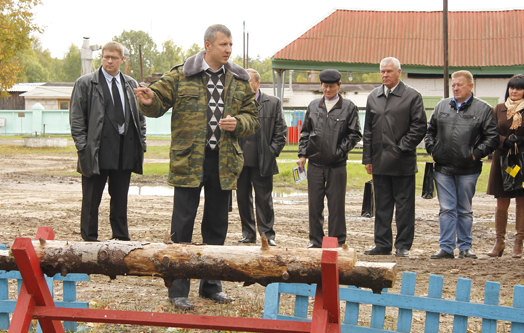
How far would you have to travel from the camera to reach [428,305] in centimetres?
362

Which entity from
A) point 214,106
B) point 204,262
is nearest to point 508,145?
point 214,106

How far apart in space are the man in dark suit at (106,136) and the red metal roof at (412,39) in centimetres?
1614

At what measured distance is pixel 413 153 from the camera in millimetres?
6527

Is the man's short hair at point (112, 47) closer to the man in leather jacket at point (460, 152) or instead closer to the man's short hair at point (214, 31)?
the man's short hair at point (214, 31)

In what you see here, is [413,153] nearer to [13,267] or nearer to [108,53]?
[108,53]

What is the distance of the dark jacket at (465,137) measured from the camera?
6250 mm

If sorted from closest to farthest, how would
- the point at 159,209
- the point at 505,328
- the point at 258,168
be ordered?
the point at 505,328
the point at 258,168
the point at 159,209

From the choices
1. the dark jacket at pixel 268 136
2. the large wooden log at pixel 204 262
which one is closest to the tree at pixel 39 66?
the dark jacket at pixel 268 136

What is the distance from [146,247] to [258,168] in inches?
162

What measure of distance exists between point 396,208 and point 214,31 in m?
3.31

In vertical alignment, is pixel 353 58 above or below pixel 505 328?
above

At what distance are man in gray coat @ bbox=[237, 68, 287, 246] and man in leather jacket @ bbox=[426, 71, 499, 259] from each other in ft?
6.72

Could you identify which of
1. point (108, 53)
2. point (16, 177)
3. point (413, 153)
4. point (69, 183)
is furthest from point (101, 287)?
point (16, 177)

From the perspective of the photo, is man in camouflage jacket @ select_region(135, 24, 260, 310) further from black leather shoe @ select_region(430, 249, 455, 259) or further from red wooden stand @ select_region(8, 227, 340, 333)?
black leather shoe @ select_region(430, 249, 455, 259)
